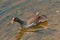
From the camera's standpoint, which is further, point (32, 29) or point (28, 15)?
point (28, 15)

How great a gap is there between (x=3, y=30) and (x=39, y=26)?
Result: 1.30m

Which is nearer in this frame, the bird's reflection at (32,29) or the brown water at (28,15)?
the brown water at (28,15)

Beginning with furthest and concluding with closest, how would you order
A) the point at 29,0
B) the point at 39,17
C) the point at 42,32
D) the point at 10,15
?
the point at 29,0 → the point at 10,15 → the point at 39,17 → the point at 42,32

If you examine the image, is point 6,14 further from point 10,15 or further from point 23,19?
point 23,19

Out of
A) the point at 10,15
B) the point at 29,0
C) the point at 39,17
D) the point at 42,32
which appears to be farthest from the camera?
the point at 29,0

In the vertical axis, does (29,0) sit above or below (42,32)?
above

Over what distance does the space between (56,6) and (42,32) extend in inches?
69.9

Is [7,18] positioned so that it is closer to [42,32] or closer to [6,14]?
[6,14]

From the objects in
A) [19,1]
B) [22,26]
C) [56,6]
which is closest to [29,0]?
[19,1]

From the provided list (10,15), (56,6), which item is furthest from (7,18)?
(56,6)

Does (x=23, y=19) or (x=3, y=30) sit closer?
(x=3, y=30)

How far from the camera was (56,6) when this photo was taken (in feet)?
30.1

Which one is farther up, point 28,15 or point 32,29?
point 28,15

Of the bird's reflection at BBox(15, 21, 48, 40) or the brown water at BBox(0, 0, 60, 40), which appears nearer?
the brown water at BBox(0, 0, 60, 40)
